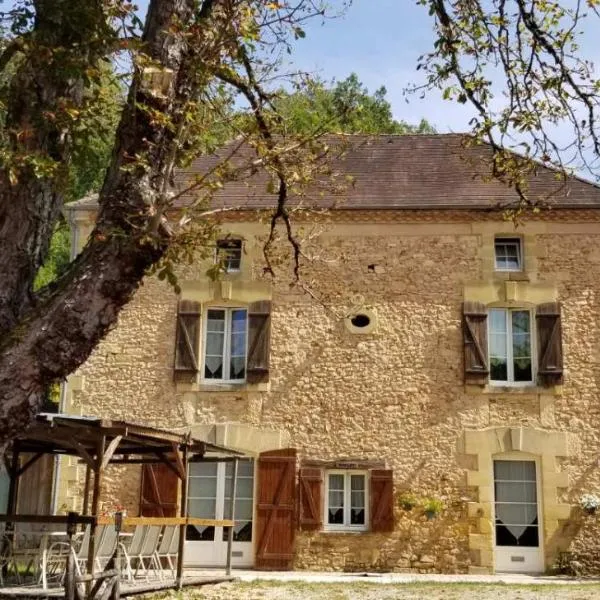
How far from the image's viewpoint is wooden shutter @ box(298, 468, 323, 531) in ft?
40.3

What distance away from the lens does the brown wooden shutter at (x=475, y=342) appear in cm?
1260

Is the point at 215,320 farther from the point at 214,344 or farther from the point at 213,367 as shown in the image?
the point at 213,367

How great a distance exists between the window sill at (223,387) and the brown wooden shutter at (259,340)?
0.29ft

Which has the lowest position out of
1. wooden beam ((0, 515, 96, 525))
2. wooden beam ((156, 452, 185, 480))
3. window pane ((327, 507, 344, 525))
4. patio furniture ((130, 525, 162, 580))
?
patio furniture ((130, 525, 162, 580))

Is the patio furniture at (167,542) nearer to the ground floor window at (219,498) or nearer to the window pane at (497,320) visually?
the ground floor window at (219,498)

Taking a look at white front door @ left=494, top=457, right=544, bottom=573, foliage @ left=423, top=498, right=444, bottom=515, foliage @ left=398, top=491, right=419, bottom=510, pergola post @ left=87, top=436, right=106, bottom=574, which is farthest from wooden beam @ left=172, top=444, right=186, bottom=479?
white front door @ left=494, top=457, right=544, bottom=573

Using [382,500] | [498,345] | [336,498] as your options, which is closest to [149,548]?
[336,498]

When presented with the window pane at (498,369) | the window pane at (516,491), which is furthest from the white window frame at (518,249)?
the window pane at (516,491)

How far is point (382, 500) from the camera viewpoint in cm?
1224

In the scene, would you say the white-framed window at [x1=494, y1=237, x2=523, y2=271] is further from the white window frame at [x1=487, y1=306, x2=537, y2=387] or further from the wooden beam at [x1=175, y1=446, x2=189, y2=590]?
the wooden beam at [x1=175, y1=446, x2=189, y2=590]

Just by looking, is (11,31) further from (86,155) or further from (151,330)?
(151,330)

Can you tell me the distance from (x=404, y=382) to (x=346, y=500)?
76.4 inches

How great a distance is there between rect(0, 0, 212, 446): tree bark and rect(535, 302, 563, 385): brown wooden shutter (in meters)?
8.54

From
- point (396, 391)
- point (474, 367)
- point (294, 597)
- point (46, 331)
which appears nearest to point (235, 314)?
point (396, 391)
